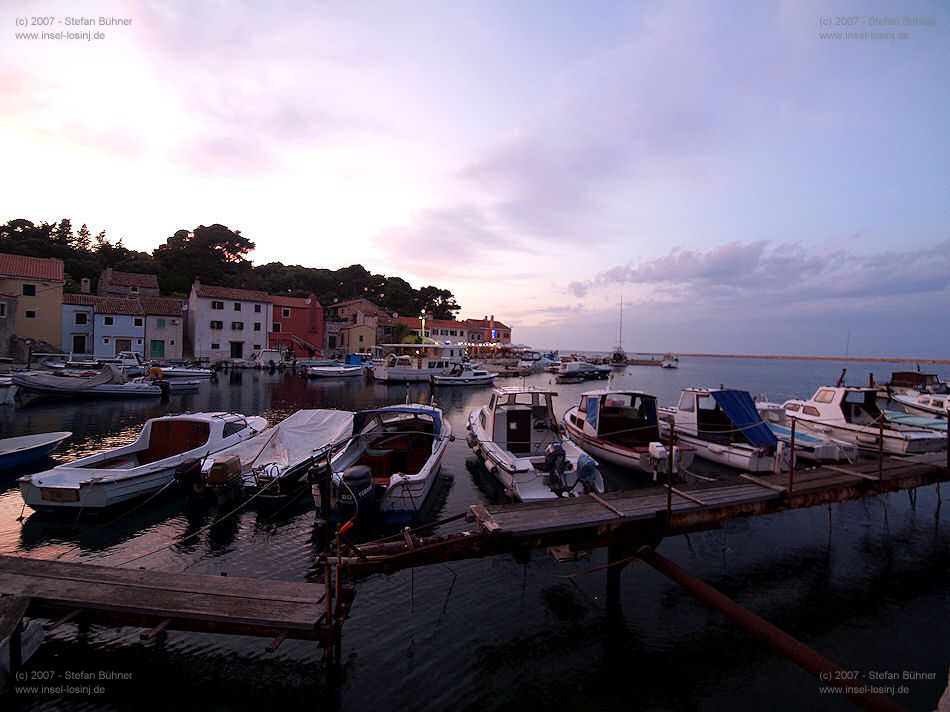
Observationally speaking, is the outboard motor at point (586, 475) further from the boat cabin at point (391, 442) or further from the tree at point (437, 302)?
the tree at point (437, 302)

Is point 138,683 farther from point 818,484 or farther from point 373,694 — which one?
point 818,484

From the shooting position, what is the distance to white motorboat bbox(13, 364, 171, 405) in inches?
1139

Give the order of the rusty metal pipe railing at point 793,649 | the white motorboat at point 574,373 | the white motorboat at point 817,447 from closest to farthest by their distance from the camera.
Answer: the rusty metal pipe railing at point 793,649
the white motorboat at point 817,447
the white motorboat at point 574,373

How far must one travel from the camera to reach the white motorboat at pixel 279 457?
1223 centimetres

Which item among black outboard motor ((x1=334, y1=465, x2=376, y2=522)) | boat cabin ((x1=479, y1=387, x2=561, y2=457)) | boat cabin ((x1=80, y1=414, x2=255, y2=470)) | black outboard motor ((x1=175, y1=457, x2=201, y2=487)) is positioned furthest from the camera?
boat cabin ((x1=479, y1=387, x2=561, y2=457))

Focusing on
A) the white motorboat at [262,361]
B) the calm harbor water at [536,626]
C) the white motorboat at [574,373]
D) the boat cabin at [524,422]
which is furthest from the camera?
the white motorboat at [574,373]

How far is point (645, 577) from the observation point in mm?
9352

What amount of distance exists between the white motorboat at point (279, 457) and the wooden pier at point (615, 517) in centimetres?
546

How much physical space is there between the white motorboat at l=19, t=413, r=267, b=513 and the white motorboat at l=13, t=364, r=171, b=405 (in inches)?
873

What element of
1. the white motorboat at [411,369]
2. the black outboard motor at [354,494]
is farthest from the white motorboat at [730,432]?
the white motorboat at [411,369]

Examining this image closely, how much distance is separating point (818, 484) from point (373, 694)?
9383mm

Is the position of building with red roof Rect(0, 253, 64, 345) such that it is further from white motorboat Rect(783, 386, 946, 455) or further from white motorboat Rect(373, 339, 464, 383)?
white motorboat Rect(783, 386, 946, 455)

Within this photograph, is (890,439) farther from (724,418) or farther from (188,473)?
(188,473)

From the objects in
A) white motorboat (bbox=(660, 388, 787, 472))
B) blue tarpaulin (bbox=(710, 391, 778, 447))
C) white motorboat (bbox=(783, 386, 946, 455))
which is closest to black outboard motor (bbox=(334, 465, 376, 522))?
white motorboat (bbox=(660, 388, 787, 472))
